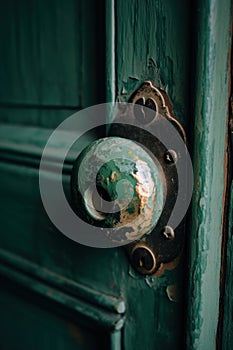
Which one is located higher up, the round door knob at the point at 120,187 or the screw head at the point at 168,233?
the round door knob at the point at 120,187

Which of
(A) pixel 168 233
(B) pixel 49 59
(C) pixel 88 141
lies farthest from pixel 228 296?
(B) pixel 49 59

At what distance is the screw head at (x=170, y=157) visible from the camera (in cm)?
45

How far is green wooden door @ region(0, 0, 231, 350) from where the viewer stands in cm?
43

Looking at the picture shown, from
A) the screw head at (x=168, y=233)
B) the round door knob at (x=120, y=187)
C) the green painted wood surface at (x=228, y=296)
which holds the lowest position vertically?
the green painted wood surface at (x=228, y=296)

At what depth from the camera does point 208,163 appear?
16.8 inches

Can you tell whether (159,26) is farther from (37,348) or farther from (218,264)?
(37,348)

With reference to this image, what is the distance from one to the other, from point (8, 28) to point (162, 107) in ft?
1.09

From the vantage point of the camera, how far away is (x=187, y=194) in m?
0.44

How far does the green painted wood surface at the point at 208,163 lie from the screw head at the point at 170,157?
0.09ft

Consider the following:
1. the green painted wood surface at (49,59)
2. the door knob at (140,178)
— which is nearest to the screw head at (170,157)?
the door knob at (140,178)

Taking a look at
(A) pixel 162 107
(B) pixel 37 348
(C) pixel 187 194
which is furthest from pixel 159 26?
(B) pixel 37 348

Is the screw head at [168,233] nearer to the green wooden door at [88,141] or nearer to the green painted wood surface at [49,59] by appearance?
the green wooden door at [88,141]

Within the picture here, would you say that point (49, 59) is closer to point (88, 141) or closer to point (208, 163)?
point (88, 141)

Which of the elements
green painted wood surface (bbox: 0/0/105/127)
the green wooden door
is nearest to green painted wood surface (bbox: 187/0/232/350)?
the green wooden door
